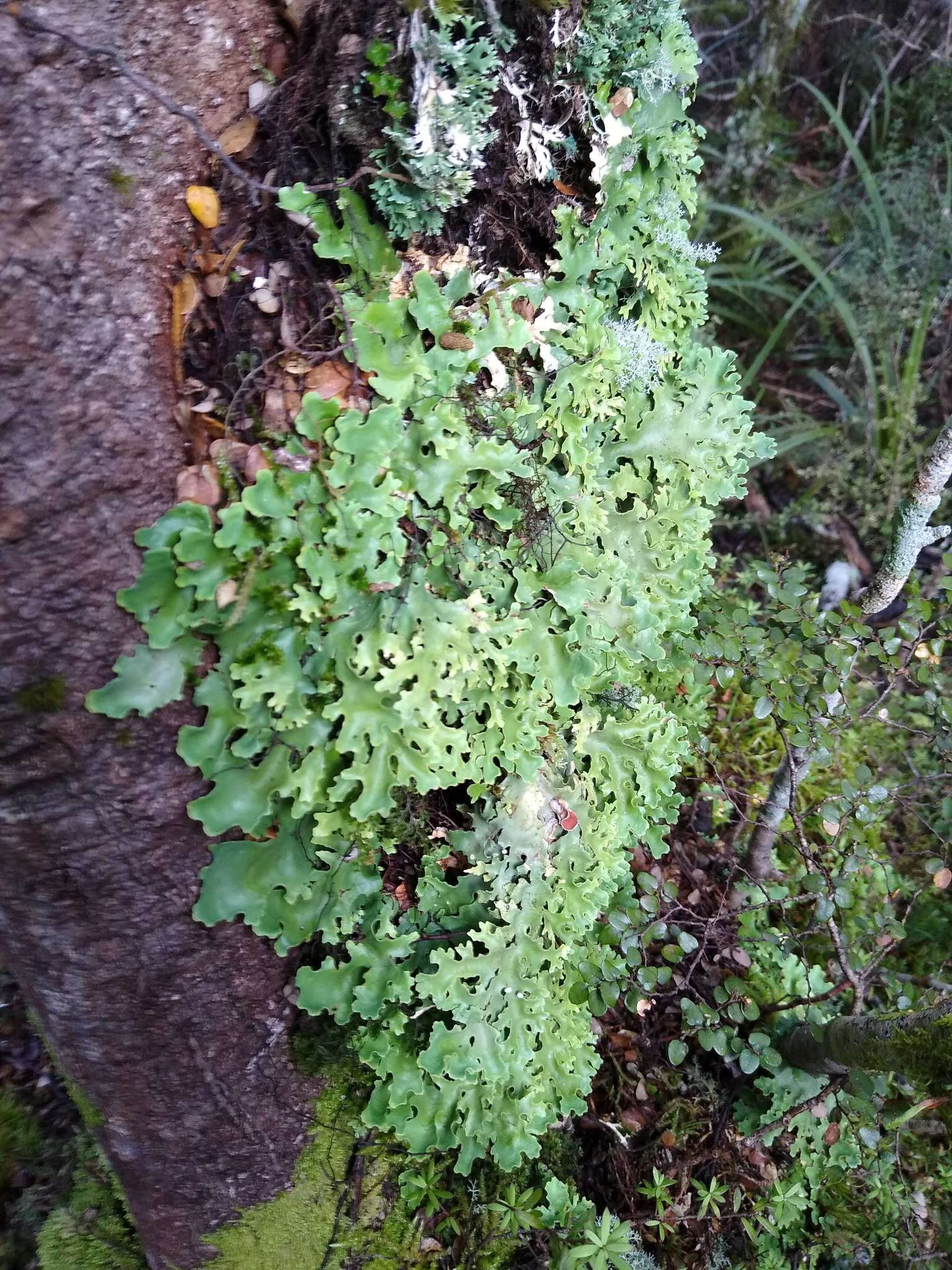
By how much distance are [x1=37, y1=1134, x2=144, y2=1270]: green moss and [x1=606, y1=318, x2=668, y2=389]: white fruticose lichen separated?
240 centimetres

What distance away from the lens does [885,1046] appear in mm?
1920

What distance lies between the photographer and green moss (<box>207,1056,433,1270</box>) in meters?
1.90

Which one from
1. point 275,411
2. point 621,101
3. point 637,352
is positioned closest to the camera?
point 275,411

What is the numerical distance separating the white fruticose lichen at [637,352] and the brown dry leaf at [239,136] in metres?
0.90

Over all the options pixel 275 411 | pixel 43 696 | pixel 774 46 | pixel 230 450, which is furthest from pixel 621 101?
pixel 774 46

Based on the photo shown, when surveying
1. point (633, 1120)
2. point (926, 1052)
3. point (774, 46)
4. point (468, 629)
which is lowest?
point (633, 1120)

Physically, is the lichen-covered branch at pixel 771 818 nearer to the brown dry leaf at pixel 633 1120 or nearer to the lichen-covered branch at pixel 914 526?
the lichen-covered branch at pixel 914 526

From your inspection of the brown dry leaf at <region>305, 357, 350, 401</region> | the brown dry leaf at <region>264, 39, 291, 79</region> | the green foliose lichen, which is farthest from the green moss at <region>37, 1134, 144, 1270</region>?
the brown dry leaf at <region>264, 39, 291, 79</region>

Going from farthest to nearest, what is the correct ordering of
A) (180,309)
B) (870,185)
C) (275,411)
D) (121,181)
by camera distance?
(870,185)
(275,411)
(180,309)
(121,181)

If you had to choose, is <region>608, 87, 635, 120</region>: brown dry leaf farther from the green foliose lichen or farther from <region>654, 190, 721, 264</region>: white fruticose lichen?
<region>654, 190, 721, 264</region>: white fruticose lichen

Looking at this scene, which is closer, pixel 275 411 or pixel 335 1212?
pixel 275 411

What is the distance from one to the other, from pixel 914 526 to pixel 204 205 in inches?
74.1

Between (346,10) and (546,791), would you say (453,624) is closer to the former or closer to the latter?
(546,791)

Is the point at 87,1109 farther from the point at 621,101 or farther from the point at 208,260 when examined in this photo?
the point at 621,101
